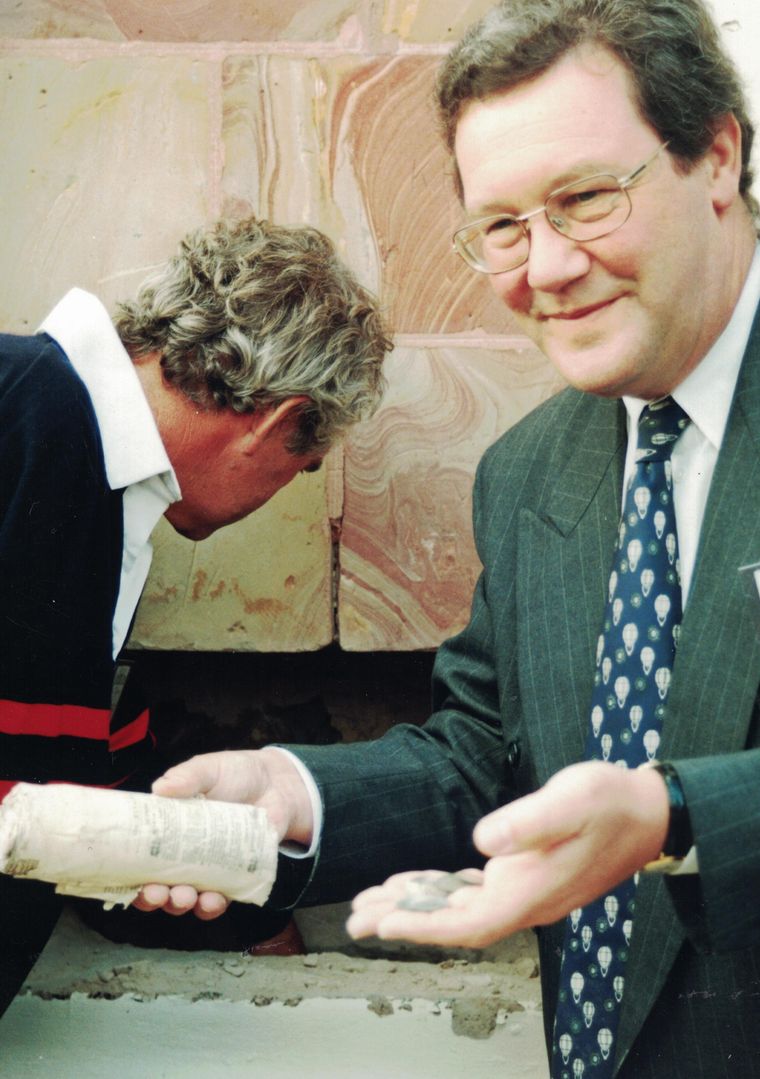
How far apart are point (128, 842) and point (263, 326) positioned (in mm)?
1261

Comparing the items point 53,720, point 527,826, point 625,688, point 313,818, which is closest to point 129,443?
point 53,720

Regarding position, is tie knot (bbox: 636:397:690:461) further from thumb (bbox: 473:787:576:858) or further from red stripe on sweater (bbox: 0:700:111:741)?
red stripe on sweater (bbox: 0:700:111:741)

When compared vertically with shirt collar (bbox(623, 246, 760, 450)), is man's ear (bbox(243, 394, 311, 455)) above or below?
below

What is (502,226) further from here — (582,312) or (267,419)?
→ (267,419)

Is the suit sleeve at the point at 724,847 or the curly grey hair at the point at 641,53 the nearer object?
the suit sleeve at the point at 724,847

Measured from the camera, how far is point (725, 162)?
1.72 meters

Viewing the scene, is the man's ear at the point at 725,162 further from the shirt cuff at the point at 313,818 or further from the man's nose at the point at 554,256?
the shirt cuff at the point at 313,818

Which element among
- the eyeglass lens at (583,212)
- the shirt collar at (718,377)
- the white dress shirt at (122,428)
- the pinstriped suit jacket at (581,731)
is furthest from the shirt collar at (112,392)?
the shirt collar at (718,377)

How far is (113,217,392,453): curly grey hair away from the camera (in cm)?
244

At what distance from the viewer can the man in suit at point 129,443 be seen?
2152 millimetres

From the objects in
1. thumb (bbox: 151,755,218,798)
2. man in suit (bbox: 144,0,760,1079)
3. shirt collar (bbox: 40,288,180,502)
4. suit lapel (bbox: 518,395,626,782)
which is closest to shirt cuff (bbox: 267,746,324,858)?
man in suit (bbox: 144,0,760,1079)

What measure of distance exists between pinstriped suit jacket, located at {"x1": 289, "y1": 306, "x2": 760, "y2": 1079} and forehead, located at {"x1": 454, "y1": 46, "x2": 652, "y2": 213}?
1.07 ft

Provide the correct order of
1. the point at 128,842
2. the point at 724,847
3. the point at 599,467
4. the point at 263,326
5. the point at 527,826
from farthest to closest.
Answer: the point at 263,326 → the point at 599,467 → the point at 128,842 → the point at 724,847 → the point at 527,826

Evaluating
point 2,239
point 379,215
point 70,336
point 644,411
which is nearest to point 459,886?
point 644,411
